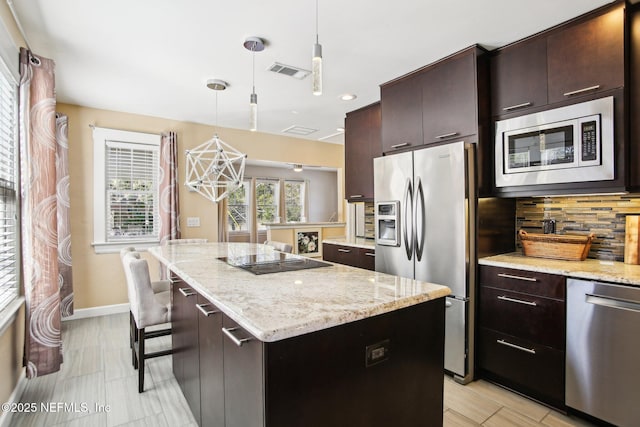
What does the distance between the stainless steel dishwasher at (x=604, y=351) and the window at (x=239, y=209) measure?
655cm

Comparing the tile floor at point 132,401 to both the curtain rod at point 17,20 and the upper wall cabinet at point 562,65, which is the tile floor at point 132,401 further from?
the curtain rod at point 17,20

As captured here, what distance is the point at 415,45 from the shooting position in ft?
8.35

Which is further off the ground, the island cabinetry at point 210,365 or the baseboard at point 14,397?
the island cabinetry at point 210,365

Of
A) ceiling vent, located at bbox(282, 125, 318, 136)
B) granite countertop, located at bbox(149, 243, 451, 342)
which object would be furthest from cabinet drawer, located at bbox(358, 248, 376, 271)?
ceiling vent, located at bbox(282, 125, 318, 136)

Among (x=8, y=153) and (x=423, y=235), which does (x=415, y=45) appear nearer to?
(x=423, y=235)

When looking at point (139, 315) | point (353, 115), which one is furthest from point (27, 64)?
point (353, 115)

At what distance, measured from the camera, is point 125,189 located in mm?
4242

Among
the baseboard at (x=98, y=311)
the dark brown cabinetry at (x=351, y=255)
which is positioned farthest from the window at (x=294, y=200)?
the baseboard at (x=98, y=311)

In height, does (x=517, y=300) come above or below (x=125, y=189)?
below

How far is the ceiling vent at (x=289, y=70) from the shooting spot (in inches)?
113

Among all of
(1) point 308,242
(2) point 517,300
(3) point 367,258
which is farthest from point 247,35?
(1) point 308,242

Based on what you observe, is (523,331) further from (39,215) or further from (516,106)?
(39,215)

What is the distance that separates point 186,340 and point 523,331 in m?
2.22

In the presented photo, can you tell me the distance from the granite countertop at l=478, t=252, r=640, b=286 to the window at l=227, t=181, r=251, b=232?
19.6 feet
